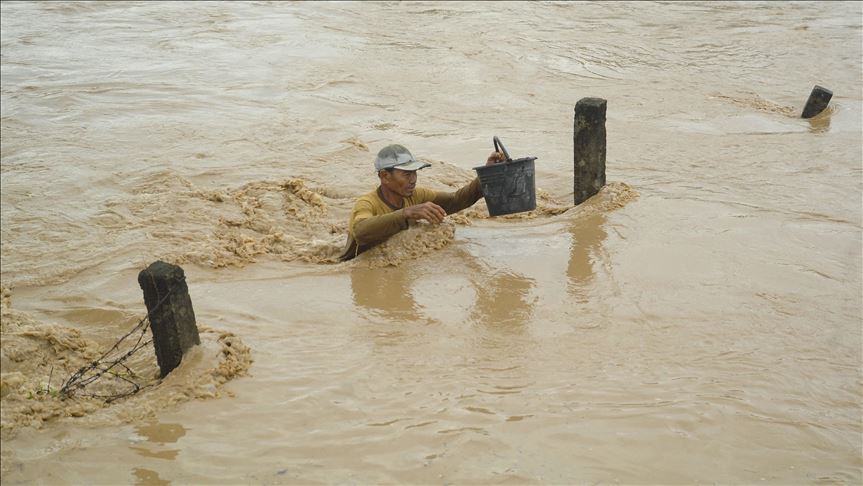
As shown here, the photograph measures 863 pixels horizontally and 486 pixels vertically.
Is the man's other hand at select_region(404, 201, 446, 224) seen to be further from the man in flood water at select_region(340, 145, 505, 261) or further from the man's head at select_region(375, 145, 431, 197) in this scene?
the man's head at select_region(375, 145, 431, 197)

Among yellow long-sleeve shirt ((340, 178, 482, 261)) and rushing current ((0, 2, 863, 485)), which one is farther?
yellow long-sleeve shirt ((340, 178, 482, 261))

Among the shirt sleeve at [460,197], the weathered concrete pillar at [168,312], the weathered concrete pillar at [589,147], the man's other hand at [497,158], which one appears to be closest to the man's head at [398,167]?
the shirt sleeve at [460,197]

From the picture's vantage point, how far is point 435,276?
6.04 metres

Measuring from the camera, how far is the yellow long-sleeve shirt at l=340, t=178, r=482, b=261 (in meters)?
5.96

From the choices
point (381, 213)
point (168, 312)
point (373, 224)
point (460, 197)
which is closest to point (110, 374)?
point (168, 312)

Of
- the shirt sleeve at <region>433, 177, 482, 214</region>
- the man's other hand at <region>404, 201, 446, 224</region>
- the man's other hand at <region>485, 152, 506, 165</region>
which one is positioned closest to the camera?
the man's other hand at <region>404, 201, 446, 224</region>

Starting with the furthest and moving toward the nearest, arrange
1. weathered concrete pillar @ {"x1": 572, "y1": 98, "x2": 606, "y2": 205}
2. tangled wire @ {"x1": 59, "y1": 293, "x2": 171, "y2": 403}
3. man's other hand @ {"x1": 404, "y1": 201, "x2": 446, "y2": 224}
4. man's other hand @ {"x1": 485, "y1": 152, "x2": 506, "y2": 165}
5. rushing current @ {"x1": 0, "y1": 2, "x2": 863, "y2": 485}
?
weathered concrete pillar @ {"x1": 572, "y1": 98, "x2": 606, "y2": 205}, man's other hand @ {"x1": 485, "y1": 152, "x2": 506, "y2": 165}, man's other hand @ {"x1": 404, "y1": 201, "x2": 446, "y2": 224}, tangled wire @ {"x1": 59, "y1": 293, "x2": 171, "y2": 403}, rushing current @ {"x1": 0, "y1": 2, "x2": 863, "y2": 485}

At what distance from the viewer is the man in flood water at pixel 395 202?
233 inches

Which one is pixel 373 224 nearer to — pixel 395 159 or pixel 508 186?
pixel 395 159

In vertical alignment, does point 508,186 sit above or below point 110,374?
above

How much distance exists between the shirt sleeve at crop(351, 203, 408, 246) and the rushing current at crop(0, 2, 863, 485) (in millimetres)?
230

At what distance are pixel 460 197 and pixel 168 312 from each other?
2.65 meters

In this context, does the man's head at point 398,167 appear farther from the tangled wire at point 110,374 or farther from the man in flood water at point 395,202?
the tangled wire at point 110,374

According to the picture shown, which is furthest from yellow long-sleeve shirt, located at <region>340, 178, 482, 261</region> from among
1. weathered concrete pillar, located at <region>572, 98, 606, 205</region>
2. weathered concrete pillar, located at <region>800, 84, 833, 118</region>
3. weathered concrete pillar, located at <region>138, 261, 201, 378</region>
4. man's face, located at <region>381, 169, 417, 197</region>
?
weathered concrete pillar, located at <region>800, 84, 833, 118</region>
